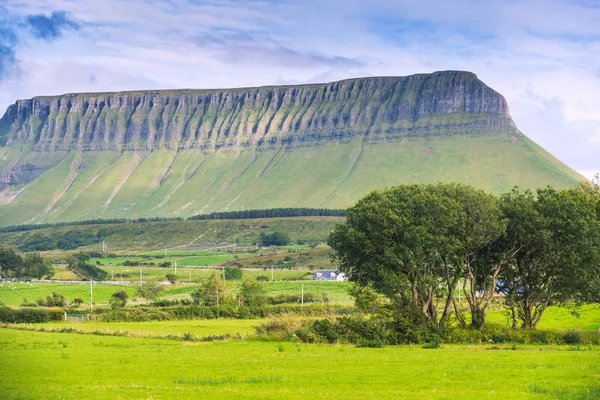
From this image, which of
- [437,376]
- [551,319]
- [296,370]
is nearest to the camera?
[437,376]

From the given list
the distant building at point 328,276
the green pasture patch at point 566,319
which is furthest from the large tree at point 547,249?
the distant building at point 328,276

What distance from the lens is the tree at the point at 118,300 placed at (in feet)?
369

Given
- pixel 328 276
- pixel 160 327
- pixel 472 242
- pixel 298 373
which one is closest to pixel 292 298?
pixel 160 327

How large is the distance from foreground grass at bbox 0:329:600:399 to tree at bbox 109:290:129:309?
181 feet

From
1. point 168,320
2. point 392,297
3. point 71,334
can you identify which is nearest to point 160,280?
point 168,320

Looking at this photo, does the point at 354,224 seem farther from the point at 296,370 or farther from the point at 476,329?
the point at 296,370

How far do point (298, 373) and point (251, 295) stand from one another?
246ft

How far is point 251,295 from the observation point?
376 feet

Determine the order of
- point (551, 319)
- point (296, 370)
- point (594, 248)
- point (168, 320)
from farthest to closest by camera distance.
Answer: point (168, 320) → point (551, 319) → point (594, 248) → point (296, 370)

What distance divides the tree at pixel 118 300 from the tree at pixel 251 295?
16044 millimetres

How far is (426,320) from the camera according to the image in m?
62.9

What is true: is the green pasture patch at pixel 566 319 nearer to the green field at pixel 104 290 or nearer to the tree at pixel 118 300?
the green field at pixel 104 290

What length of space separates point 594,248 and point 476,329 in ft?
38.4

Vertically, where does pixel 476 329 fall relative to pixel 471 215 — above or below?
below
